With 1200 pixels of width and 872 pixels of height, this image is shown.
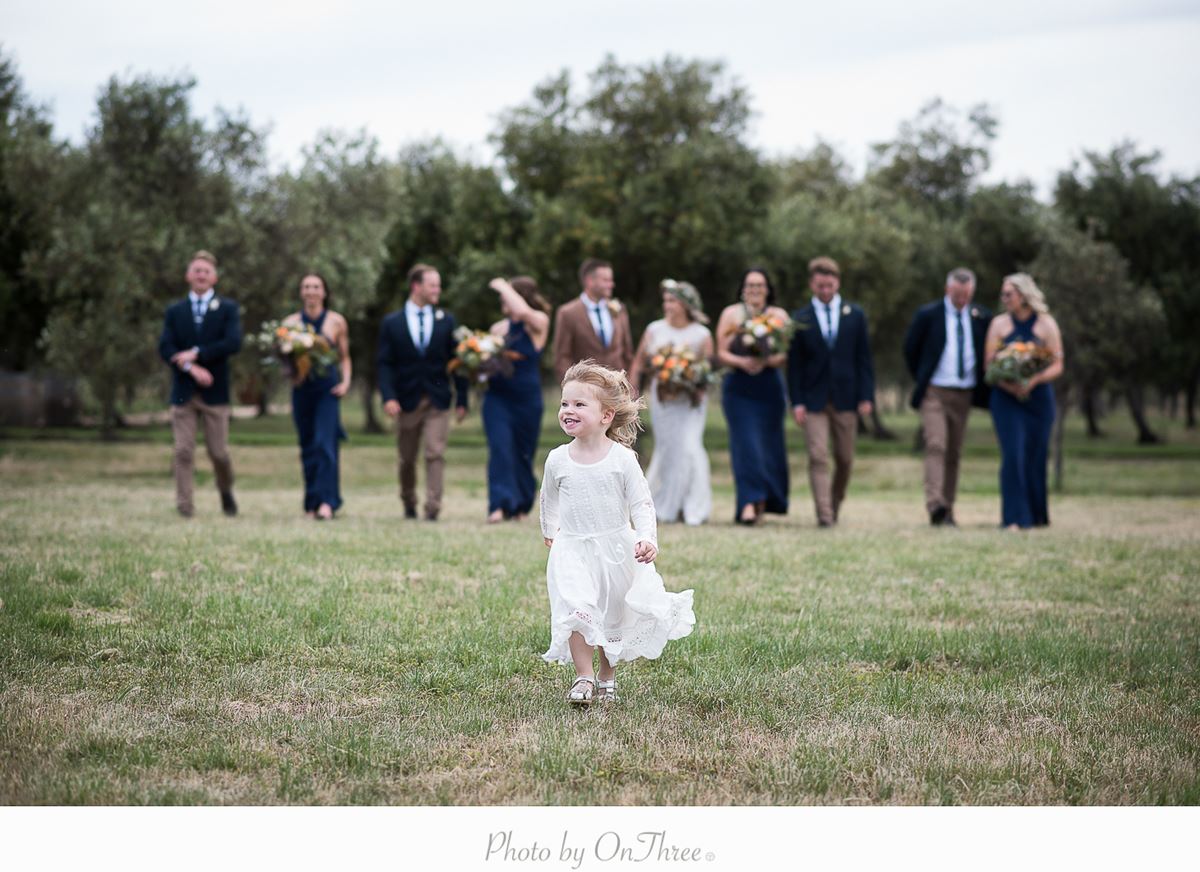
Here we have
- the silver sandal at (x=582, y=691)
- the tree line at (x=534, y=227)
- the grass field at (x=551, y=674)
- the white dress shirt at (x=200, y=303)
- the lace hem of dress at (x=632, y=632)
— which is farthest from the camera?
the tree line at (x=534, y=227)

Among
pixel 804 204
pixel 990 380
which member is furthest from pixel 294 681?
pixel 804 204

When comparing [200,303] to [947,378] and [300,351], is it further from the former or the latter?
[947,378]

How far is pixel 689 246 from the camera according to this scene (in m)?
30.4

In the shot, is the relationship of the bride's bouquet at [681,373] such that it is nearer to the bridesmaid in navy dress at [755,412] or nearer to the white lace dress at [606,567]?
the bridesmaid in navy dress at [755,412]

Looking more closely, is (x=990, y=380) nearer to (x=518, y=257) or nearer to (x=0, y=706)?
(x=0, y=706)

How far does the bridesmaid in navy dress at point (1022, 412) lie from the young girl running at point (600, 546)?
928 centimetres

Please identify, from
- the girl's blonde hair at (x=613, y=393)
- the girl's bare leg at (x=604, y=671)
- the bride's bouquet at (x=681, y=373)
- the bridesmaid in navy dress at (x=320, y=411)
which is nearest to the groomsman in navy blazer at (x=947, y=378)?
the bride's bouquet at (x=681, y=373)

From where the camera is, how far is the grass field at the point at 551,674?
4469 mm

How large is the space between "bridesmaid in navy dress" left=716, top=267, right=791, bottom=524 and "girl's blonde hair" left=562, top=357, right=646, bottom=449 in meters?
7.77

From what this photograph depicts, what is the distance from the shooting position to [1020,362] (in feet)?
44.9

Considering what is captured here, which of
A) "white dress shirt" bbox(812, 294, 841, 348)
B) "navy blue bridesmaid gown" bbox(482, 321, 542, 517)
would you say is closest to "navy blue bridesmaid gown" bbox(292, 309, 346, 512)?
"navy blue bridesmaid gown" bbox(482, 321, 542, 517)

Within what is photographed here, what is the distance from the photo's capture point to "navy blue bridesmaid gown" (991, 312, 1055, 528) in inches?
554

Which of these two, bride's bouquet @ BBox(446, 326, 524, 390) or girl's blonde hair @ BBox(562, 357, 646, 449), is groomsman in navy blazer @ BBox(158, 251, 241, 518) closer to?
bride's bouquet @ BBox(446, 326, 524, 390)
